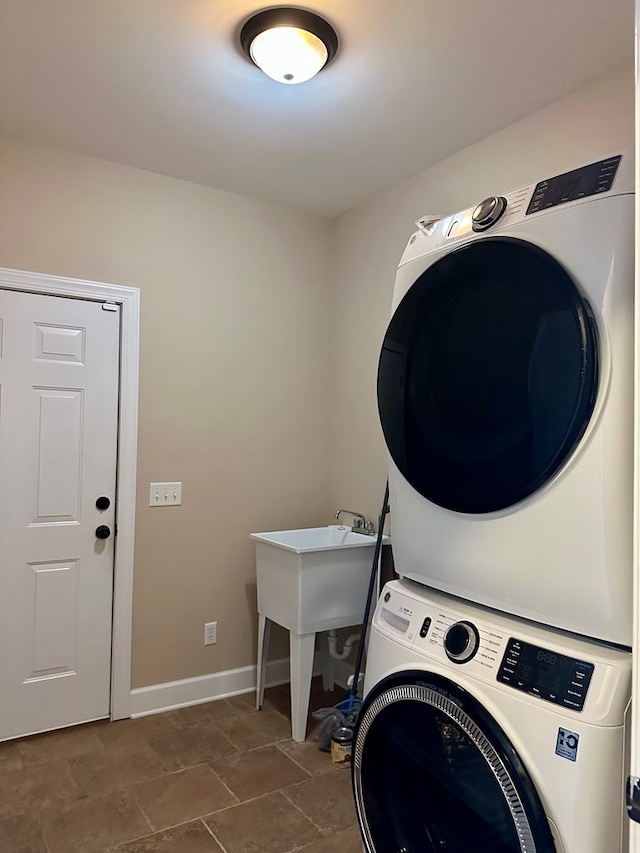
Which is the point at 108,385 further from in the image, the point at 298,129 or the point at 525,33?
the point at 525,33

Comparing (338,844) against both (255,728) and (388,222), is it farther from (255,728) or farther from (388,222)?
(388,222)

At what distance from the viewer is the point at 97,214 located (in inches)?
111

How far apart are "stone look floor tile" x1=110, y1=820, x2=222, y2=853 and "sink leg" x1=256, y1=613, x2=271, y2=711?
0.92 m

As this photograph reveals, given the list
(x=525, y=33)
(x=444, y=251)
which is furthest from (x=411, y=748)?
(x=525, y=33)

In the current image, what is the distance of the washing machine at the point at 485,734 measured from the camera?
1035mm

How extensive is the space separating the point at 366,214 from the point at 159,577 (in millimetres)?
2158

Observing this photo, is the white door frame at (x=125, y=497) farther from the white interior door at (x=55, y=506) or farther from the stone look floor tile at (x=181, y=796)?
the stone look floor tile at (x=181, y=796)

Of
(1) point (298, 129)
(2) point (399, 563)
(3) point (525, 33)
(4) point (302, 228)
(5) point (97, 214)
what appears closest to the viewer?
(2) point (399, 563)

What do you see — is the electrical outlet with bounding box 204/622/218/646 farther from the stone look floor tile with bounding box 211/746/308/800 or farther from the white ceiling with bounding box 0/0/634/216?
the white ceiling with bounding box 0/0/634/216

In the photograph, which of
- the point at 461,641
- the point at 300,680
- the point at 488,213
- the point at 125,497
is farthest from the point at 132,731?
the point at 488,213

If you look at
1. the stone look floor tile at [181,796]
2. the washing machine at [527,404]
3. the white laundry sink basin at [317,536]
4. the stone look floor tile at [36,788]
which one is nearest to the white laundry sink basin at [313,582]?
the white laundry sink basin at [317,536]

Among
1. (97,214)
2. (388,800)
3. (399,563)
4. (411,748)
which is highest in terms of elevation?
(97,214)

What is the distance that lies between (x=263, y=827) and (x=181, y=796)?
0.36 meters

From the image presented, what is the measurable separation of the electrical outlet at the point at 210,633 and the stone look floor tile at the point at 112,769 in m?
0.59
